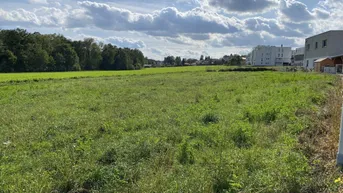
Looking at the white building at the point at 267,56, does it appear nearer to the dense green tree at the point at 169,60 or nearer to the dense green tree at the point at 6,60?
the dense green tree at the point at 169,60

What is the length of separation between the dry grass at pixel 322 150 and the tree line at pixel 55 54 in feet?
245

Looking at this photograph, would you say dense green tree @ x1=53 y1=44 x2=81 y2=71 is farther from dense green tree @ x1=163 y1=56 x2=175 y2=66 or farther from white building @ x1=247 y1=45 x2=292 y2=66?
white building @ x1=247 y1=45 x2=292 y2=66

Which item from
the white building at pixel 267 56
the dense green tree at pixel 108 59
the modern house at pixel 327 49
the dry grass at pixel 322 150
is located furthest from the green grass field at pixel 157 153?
the white building at pixel 267 56

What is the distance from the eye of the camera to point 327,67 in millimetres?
45344

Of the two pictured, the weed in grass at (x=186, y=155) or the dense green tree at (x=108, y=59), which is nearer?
the weed in grass at (x=186, y=155)

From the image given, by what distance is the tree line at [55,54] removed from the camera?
70.9m

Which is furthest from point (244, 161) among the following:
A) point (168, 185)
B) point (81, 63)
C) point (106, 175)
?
point (81, 63)

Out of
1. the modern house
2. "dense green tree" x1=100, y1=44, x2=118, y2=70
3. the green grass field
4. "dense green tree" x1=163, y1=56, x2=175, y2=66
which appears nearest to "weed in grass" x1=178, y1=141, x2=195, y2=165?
the green grass field

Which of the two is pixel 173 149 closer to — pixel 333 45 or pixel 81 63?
pixel 333 45

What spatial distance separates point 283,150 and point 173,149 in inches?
98.6

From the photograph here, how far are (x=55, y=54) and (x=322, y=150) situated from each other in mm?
92320

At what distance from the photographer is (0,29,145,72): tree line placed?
70.9 metres

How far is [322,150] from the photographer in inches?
229

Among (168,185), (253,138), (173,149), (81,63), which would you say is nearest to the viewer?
(168,185)
